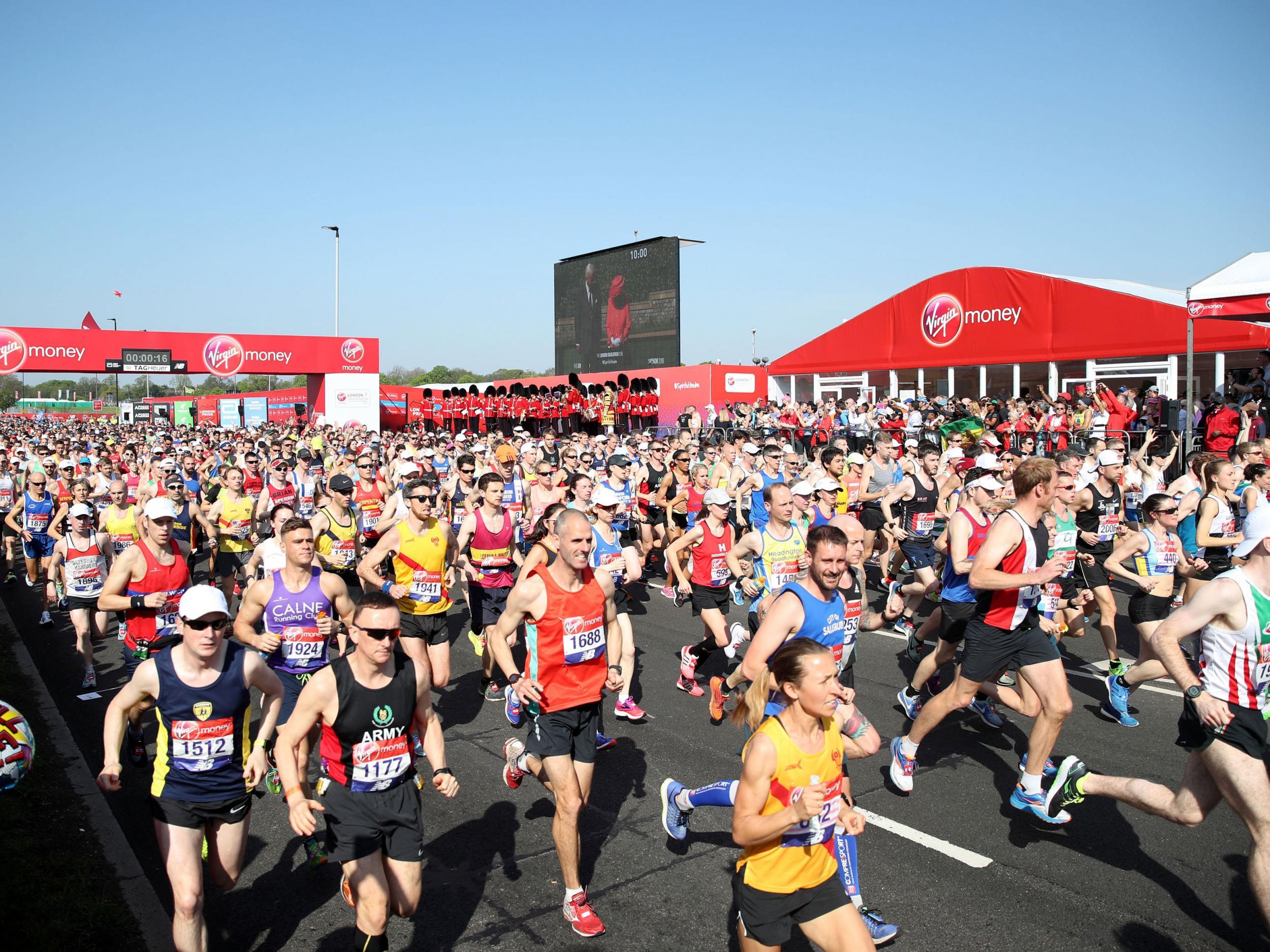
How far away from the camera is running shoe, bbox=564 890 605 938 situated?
4.48m

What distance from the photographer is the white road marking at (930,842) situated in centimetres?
518

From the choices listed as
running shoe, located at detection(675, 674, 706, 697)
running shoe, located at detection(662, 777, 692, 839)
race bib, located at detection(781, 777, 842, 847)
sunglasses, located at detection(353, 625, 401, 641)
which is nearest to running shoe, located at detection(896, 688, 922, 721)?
running shoe, located at detection(675, 674, 706, 697)

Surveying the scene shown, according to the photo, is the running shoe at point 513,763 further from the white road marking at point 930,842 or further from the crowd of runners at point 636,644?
the white road marking at point 930,842

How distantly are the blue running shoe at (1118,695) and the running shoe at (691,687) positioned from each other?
11.0ft

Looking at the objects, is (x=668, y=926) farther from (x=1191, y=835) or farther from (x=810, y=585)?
(x=1191, y=835)

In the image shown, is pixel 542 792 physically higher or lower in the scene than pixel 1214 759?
lower

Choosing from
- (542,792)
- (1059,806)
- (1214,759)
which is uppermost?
(1214,759)

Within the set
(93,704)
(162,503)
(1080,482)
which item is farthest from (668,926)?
(1080,482)

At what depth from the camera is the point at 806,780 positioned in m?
3.49

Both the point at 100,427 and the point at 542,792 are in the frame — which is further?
the point at 100,427

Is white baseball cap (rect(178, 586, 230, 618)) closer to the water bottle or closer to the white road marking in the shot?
the water bottle

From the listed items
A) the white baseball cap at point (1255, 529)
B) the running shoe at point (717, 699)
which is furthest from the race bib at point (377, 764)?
the white baseball cap at point (1255, 529)

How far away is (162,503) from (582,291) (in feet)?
107

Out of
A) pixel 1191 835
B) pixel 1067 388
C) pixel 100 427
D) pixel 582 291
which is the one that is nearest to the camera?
pixel 1191 835
